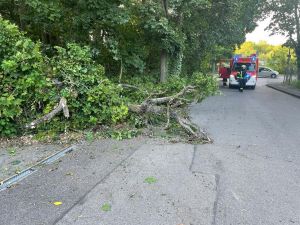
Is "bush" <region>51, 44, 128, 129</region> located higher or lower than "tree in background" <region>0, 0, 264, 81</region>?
lower

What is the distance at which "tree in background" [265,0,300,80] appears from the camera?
23.2m

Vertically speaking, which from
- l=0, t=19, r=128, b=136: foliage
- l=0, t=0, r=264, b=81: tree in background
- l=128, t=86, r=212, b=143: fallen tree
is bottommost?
l=128, t=86, r=212, b=143: fallen tree

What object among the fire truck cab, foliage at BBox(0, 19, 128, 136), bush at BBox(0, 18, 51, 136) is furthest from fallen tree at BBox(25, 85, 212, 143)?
the fire truck cab

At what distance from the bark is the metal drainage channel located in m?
0.84

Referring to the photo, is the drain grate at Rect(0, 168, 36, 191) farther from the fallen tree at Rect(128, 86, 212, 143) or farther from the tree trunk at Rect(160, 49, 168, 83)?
the tree trunk at Rect(160, 49, 168, 83)

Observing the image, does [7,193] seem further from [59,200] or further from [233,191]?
[233,191]

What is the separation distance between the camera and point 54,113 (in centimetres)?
655

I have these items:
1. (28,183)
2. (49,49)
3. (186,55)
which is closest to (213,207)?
(28,183)

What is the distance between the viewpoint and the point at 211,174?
5.03 meters

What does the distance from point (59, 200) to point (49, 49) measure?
26.9 ft

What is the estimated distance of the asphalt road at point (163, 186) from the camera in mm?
3658

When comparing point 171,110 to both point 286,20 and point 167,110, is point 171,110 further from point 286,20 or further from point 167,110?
point 286,20

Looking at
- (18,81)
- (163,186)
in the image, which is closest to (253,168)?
(163,186)

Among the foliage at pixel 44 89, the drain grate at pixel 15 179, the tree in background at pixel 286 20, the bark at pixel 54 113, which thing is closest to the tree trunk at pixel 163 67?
the foliage at pixel 44 89
